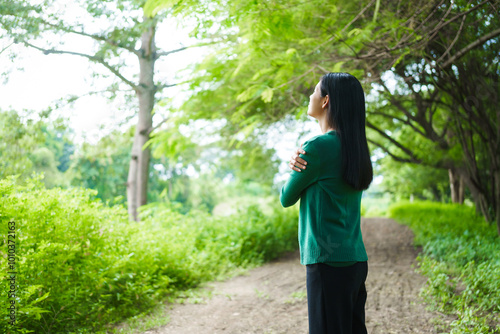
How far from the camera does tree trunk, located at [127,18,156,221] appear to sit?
951 centimetres

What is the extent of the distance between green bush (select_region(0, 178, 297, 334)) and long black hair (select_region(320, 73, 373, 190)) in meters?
2.55

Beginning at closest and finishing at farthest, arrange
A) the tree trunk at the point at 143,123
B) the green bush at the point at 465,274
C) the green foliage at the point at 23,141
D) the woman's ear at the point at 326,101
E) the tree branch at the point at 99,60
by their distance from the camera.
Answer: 1. the woman's ear at the point at 326,101
2. the green bush at the point at 465,274
3. the green foliage at the point at 23,141
4. the tree branch at the point at 99,60
5. the tree trunk at the point at 143,123

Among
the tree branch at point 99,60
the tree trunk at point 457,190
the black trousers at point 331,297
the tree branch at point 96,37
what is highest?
the tree branch at point 96,37

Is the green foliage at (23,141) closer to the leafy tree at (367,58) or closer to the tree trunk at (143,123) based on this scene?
the tree trunk at (143,123)

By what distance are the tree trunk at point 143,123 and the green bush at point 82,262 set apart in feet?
11.8

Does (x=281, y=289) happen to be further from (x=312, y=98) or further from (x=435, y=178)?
(x=435, y=178)

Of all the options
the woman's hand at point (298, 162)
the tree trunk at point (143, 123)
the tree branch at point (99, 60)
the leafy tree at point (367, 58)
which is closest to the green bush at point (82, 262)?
the leafy tree at point (367, 58)

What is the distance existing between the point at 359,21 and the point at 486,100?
329 cm

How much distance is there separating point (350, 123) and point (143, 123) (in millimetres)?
8172

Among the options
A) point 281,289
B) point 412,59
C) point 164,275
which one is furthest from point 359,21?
point 164,275

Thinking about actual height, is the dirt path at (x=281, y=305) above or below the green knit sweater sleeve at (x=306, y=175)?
below

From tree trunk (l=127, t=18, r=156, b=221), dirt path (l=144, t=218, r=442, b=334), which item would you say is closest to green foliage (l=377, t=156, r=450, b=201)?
dirt path (l=144, t=218, r=442, b=334)

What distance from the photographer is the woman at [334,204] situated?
1980 millimetres

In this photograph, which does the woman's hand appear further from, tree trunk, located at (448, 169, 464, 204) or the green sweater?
tree trunk, located at (448, 169, 464, 204)
